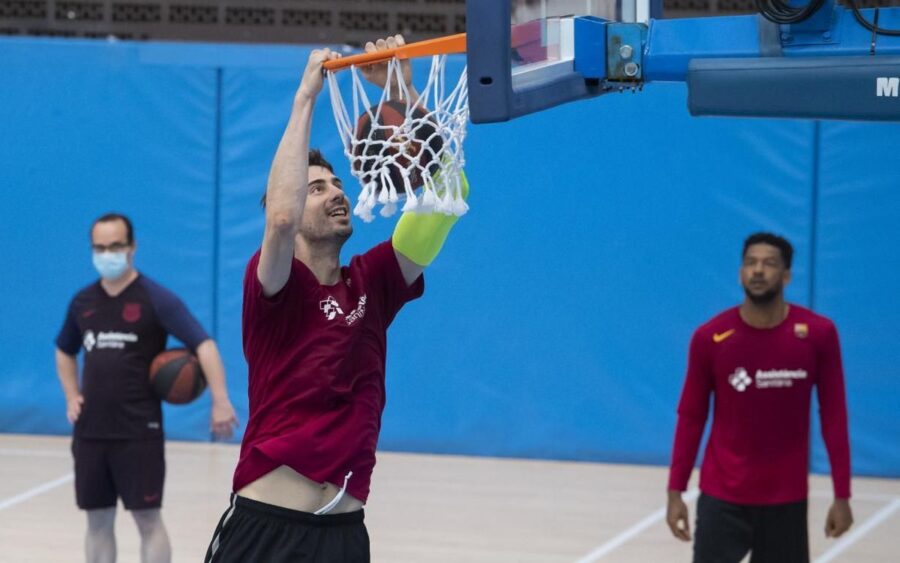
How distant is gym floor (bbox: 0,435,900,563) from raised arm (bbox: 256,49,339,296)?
4.38 metres

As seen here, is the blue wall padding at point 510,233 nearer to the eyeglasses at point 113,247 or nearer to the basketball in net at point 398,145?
the eyeglasses at point 113,247

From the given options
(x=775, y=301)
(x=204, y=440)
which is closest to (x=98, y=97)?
(x=204, y=440)

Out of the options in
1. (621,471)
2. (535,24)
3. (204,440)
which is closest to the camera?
(535,24)

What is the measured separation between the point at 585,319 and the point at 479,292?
85 cm

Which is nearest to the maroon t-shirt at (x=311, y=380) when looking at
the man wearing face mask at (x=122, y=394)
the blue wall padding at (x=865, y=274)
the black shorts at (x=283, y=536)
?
the black shorts at (x=283, y=536)

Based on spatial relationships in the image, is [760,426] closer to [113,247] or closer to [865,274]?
[113,247]

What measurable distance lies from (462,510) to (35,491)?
3.01 metres

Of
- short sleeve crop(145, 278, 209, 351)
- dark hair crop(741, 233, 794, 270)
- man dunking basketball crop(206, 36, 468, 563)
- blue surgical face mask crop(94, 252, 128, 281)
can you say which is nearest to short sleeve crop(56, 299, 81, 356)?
blue surgical face mask crop(94, 252, 128, 281)

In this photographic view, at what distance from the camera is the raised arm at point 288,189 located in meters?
4.43

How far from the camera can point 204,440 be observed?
39.3ft

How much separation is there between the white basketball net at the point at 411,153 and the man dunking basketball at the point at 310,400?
0.09 metres

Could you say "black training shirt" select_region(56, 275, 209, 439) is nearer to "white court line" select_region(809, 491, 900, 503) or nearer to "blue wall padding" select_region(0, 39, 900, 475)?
"blue wall padding" select_region(0, 39, 900, 475)

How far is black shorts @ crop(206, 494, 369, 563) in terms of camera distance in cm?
465

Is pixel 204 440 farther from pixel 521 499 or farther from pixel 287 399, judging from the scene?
pixel 287 399
